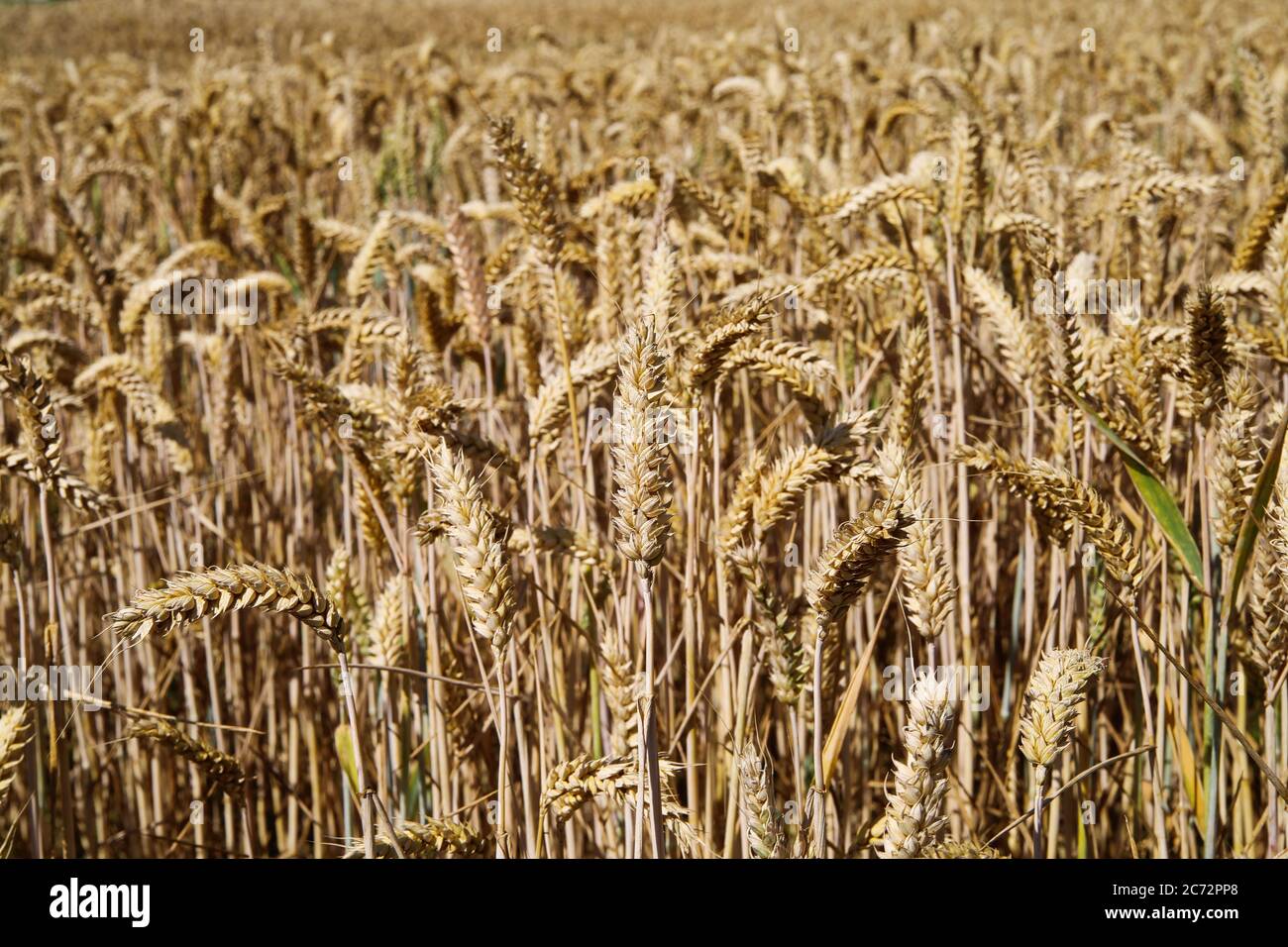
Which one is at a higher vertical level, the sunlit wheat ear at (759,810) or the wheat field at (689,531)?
the wheat field at (689,531)

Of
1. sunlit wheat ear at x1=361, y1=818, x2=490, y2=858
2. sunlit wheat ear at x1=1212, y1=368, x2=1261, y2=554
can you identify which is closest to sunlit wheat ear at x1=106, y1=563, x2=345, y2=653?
sunlit wheat ear at x1=361, y1=818, x2=490, y2=858

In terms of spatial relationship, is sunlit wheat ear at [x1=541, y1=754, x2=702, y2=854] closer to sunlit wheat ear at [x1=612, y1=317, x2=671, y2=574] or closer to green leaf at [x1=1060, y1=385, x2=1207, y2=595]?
sunlit wheat ear at [x1=612, y1=317, x2=671, y2=574]

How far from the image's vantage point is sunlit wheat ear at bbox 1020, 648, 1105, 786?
97 centimetres

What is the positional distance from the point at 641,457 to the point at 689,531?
0.38m

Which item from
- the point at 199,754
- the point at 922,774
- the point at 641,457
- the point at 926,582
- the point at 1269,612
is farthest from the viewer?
the point at 199,754

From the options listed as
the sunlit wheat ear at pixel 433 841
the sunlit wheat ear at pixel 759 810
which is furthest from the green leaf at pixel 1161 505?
the sunlit wheat ear at pixel 433 841

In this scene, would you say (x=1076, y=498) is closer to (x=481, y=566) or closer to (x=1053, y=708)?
(x=1053, y=708)

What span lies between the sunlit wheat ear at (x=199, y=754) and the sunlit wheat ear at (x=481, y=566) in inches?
21.4

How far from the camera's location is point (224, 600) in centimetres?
93

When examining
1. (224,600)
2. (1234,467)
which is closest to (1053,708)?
(1234,467)

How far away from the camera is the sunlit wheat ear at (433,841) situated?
1060 mm

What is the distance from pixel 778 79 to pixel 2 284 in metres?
2.85

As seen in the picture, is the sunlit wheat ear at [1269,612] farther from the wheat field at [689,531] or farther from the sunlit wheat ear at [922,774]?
the sunlit wheat ear at [922,774]
